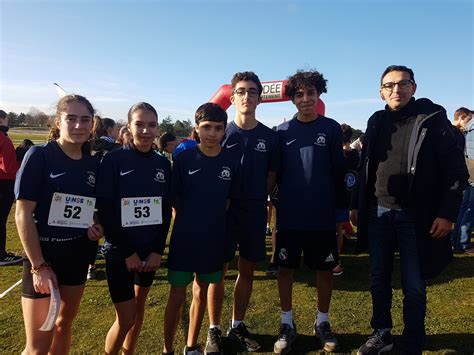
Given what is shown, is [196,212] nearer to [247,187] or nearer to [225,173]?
[225,173]

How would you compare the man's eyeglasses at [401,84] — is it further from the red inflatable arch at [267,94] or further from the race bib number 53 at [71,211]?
the red inflatable arch at [267,94]

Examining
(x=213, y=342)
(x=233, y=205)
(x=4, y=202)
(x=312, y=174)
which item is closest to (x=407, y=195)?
(x=312, y=174)

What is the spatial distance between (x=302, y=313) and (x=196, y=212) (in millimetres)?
1992

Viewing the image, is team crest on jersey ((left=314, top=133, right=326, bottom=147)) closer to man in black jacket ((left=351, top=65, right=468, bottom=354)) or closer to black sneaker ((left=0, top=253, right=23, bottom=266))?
man in black jacket ((left=351, top=65, right=468, bottom=354))

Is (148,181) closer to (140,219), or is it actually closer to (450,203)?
(140,219)

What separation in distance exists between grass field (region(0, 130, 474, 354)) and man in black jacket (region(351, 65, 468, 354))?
0.57m

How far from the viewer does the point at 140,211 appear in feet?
8.12

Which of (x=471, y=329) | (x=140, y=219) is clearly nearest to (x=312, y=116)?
(x=140, y=219)

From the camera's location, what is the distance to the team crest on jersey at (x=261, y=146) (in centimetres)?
313

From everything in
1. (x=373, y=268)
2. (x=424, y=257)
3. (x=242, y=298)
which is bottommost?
(x=242, y=298)

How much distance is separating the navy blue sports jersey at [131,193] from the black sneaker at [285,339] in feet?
4.72

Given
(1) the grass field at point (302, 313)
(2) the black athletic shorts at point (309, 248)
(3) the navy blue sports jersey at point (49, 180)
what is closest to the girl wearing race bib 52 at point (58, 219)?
(3) the navy blue sports jersey at point (49, 180)

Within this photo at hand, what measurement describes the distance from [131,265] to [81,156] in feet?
2.73

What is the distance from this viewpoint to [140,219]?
2477mm
